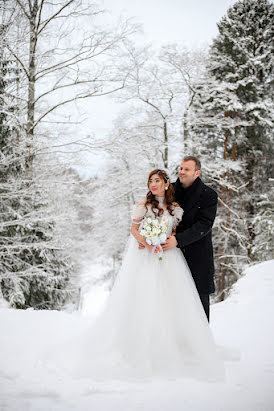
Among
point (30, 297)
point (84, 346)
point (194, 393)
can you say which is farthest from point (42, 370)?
point (30, 297)

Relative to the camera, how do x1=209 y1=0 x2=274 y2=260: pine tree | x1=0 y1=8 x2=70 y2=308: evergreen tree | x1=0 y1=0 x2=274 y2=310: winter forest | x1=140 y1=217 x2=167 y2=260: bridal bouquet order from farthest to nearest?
x1=209 y1=0 x2=274 y2=260: pine tree, x1=0 y1=0 x2=274 y2=310: winter forest, x1=0 y1=8 x2=70 y2=308: evergreen tree, x1=140 y1=217 x2=167 y2=260: bridal bouquet

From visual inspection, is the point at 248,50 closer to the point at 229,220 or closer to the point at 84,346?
the point at 229,220

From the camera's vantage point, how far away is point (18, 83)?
263 inches

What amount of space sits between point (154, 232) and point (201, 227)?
0.54 m

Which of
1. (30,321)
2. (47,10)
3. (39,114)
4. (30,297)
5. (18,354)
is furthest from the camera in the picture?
(30,297)

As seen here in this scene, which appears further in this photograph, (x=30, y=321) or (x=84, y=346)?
(x=30, y=321)

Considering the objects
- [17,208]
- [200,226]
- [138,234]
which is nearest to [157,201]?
[138,234]

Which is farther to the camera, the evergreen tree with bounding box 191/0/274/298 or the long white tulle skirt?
the evergreen tree with bounding box 191/0/274/298

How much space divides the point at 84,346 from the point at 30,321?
1.67 metres

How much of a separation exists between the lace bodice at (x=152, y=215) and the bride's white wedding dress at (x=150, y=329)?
0.01 metres

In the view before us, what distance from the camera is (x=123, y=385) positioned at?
2.41 m

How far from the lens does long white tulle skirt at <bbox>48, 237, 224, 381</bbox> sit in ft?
8.73

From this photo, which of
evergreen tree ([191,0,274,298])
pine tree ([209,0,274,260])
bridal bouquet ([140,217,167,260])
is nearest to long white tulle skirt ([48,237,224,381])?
bridal bouquet ([140,217,167,260])

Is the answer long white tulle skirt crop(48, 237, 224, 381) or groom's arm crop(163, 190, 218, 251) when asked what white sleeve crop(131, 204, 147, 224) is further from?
groom's arm crop(163, 190, 218, 251)
